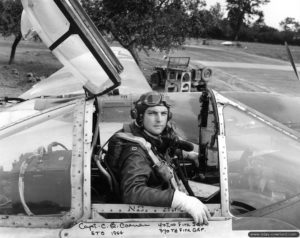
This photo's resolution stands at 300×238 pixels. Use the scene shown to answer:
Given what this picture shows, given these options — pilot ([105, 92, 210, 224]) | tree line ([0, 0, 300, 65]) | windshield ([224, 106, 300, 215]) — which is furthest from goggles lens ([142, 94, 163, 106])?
tree line ([0, 0, 300, 65])

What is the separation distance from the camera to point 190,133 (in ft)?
17.9

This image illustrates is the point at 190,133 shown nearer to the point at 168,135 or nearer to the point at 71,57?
the point at 168,135

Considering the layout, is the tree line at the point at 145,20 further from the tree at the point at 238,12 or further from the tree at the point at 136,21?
the tree at the point at 238,12

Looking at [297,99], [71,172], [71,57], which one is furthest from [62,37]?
[297,99]

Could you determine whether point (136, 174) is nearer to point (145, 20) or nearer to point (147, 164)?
point (147, 164)

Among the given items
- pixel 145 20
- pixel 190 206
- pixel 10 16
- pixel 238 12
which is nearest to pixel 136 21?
pixel 145 20

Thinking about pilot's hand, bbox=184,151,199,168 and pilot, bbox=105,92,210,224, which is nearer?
pilot, bbox=105,92,210,224

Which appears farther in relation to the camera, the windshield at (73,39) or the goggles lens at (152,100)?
the goggles lens at (152,100)

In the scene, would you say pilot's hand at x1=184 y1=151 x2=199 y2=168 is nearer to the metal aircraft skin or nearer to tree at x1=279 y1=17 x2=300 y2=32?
the metal aircraft skin

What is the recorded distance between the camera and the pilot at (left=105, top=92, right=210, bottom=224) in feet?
8.32

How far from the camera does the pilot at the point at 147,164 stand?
2.54 m

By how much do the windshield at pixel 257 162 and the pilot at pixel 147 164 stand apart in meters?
0.41

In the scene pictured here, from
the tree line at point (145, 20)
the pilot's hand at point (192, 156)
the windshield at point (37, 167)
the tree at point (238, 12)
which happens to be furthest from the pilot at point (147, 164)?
the tree at point (238, 12)

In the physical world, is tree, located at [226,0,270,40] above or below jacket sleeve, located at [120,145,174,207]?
above
